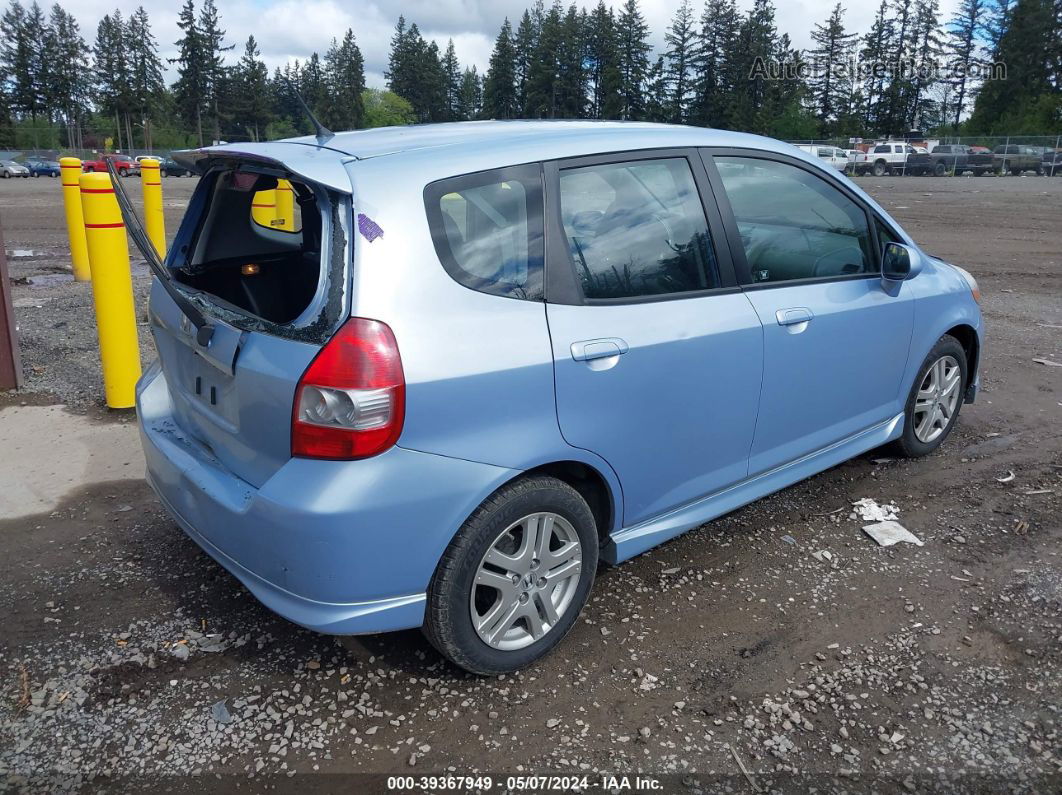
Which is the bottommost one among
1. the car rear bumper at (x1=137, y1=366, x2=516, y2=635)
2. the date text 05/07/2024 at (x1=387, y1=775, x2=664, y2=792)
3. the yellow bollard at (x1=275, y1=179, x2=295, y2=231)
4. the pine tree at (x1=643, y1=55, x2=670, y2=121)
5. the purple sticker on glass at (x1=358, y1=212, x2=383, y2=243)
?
the date text 05/07/2024 at (x1=387, y1=775, x2=664, y2=792)

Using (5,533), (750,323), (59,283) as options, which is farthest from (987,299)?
(59,283)

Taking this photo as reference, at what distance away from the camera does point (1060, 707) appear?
2.76 m

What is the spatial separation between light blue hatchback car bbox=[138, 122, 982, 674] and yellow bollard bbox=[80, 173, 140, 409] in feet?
6.53

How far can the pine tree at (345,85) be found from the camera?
114 meters

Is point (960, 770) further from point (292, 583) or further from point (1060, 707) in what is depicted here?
point (292, 583)

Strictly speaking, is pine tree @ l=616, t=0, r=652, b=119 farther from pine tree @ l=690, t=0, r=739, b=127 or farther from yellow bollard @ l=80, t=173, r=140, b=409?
yellow bollard @ l=80, t=173, r=140, b=409

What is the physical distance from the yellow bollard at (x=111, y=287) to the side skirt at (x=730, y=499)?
12.1 ft

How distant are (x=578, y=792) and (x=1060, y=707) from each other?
1657 millimetres

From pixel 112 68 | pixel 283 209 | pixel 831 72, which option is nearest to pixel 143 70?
pixel 112 68

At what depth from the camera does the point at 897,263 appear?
3.99 m

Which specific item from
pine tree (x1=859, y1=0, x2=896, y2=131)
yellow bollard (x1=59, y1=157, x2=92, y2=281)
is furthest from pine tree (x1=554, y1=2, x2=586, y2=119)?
yellow bollard (x1=59, y1=157, x2=92, y2=281)

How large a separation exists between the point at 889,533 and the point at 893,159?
50.6m

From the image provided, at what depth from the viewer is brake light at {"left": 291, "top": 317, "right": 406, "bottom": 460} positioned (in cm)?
237

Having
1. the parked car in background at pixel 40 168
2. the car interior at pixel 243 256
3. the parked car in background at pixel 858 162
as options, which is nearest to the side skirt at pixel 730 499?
the car interior at pixel 243 256
